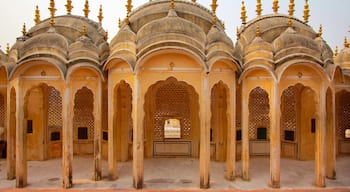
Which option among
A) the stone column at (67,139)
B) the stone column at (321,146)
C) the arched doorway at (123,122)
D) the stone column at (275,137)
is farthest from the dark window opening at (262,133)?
the stone column at (67,139)

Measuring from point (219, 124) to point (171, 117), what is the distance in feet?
8.16

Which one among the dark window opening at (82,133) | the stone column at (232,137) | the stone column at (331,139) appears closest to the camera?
the stone column at (232,137)

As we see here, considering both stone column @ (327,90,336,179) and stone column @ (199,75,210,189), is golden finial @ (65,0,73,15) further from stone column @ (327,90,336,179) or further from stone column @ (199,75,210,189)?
stone column @ (327,90,336,179)

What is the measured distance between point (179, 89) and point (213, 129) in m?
2.70

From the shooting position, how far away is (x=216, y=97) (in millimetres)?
14836

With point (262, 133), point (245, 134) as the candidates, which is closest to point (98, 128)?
point (245, 134)

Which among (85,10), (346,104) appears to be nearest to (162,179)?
(85,10)

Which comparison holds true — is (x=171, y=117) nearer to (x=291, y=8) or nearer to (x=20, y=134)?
(x=20, y=134)

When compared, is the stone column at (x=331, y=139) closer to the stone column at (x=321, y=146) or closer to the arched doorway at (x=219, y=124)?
the stone column at (x=321, y=146)

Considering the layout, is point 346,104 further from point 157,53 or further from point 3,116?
point 3,116

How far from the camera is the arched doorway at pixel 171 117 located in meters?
15.0

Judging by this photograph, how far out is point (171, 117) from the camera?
15242 millimetres

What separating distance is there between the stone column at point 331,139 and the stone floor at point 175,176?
0.46m

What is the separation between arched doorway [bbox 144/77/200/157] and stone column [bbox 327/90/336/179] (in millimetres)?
5891
